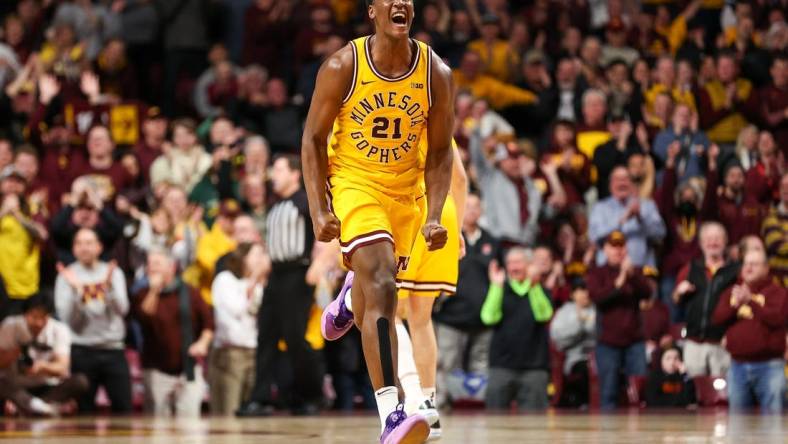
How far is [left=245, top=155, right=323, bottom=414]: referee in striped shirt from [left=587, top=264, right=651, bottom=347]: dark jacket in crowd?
2.83 metres

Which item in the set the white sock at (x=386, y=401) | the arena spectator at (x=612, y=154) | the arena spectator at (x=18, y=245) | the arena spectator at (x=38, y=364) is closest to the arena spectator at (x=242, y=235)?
the arena spectator at (x=38, y=364)

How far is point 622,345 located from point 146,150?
6.52 metres

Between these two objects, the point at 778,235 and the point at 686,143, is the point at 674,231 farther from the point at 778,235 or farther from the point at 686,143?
the point at 778,235

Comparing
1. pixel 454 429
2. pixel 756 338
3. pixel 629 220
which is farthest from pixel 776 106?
pixel 454 429

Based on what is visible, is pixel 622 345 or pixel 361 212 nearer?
pixel 361 212

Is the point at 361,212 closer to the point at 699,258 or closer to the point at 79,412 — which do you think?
the point at 79,412

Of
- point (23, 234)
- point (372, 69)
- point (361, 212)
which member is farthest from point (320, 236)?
point (23, 234)

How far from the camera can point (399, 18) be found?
7.67 metres

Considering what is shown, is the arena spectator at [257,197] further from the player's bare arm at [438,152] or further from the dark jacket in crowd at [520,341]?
the player's bare arm at [438,152]

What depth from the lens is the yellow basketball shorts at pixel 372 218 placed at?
770 cm

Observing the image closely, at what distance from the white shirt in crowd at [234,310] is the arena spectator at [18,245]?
201 centimetres

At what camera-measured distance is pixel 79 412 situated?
1407cm

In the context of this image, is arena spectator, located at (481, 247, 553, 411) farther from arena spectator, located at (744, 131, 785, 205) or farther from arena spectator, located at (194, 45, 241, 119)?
arena spectator, located at (194, 45, 241, 119)

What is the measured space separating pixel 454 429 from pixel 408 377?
6.23 ft
